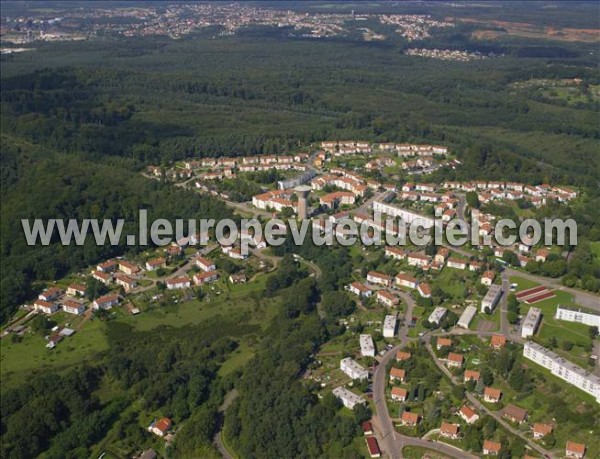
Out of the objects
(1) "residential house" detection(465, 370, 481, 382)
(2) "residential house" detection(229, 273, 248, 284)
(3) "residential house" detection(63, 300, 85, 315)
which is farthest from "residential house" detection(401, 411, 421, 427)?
(3) "residential house" detection(63, 300, 85, 315)

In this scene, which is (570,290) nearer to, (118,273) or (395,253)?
(395,253)

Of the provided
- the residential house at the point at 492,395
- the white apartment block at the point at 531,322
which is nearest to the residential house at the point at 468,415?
the residential house at the point at 492,395

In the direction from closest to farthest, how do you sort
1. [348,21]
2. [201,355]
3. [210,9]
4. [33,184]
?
[201,355], [33,184], [348,21], [210,9]

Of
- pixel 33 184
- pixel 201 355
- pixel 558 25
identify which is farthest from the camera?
pixel 558 25

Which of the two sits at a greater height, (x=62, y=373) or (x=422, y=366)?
(x=422, y=366)

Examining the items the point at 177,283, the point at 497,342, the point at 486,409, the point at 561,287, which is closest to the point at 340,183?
the point at 177,283

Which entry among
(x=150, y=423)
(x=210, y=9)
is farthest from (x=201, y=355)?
(x=210, y=9)

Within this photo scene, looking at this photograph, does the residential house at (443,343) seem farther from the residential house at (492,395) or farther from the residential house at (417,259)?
the residential house at (417,259)

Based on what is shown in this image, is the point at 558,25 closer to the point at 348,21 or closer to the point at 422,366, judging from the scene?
the point at 348,21

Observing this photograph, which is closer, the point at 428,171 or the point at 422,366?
the point at 422,366
